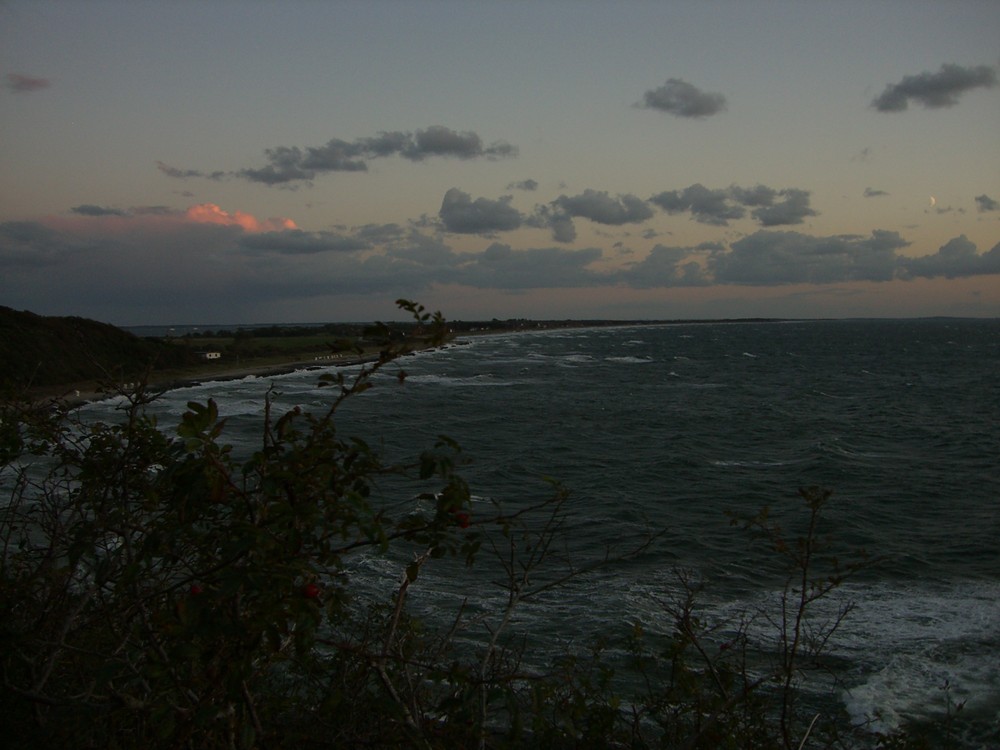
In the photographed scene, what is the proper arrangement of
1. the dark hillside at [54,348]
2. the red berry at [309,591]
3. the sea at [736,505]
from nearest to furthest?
1. the red berry at [309,591]
2. the sea at [736,505]
3. the dark hillside at [54,348]

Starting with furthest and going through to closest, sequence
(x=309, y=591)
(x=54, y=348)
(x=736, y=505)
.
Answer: (x=54, y=348) < (x=736, y=505) < (x=309, y=591)

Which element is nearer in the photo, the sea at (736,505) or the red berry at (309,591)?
the red berry at (309,591)

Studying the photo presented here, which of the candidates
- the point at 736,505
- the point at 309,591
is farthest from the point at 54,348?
the point at 309,591

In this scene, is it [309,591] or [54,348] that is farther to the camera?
[54,348]

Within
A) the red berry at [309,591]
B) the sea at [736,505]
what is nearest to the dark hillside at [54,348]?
the sea at [736,505]

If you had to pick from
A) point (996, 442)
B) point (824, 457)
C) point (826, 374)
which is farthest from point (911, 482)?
point (826, 374)

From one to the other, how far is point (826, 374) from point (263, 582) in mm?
80441

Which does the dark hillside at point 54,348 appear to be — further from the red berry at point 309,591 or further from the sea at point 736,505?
the red berry at point 309,591

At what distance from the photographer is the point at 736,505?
75.7ft

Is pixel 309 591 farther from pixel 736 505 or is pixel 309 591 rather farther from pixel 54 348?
pixel 54 348

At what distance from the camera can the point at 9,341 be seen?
5625 cm

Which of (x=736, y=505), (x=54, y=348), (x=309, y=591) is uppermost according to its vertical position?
(x=54, y=348)

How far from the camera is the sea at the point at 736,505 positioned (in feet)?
40.5

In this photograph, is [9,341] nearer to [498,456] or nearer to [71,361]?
[71,361]
